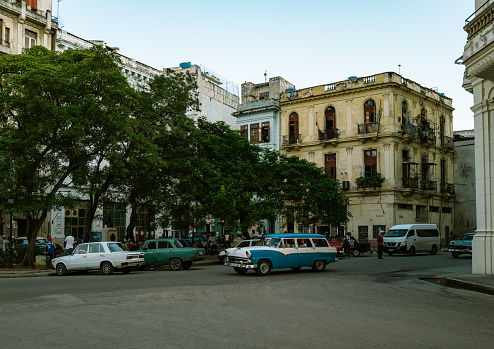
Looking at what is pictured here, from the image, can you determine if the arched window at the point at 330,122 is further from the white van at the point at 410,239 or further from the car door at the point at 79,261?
the car door at the point at 79,261

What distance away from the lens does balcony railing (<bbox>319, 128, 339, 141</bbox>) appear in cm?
4800

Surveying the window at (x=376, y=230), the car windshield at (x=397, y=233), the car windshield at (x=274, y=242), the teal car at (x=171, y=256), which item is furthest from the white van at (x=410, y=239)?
the car windshield at (x=274, y=242)

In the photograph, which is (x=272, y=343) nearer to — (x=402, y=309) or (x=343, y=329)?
(x=343, y=329)

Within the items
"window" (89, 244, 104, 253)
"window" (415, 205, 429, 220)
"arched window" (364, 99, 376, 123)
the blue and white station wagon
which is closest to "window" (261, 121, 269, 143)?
"arched window" (364, 99, 376, 123)

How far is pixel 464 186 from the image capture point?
5269 cm

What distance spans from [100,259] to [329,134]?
3131 centimetres

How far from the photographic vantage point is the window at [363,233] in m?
45.4

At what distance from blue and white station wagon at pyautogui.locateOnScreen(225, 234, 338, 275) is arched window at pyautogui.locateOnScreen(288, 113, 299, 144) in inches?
1179

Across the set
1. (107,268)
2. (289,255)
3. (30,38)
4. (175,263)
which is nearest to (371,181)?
(175,263)

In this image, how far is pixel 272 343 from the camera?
728 cm

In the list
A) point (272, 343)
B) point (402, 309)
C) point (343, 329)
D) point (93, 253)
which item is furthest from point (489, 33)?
point (93, 253)

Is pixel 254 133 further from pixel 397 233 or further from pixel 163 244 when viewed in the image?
pixel 163 244

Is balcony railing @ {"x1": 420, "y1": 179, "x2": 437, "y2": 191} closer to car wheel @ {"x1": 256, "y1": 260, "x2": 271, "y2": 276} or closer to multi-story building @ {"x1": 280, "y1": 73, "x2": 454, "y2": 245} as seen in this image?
multi-story building @ {"x1": 280, "y1": 73, "x2": 454, "y2": 245}

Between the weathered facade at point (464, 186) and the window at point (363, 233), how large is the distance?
13.0 meters
